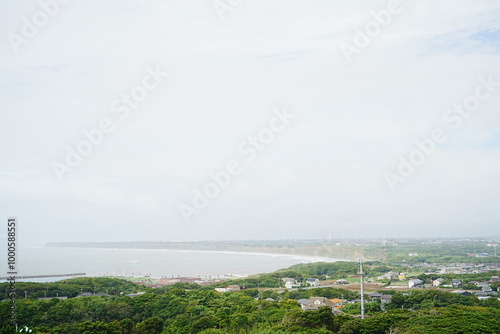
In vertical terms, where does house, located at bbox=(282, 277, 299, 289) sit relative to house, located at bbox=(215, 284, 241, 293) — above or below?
below

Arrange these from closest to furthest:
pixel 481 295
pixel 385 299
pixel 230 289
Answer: pixel 385 299 → pixel 481 295 → pixel 230 289

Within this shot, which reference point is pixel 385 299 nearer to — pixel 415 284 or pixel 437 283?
pixel 415 284

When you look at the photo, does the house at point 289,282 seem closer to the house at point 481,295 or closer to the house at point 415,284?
the house at point 415,284

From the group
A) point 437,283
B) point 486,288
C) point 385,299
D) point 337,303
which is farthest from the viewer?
point 437,283

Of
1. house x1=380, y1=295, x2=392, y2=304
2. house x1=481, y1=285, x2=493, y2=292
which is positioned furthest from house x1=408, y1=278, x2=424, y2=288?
house x1=380, y1=295, x2=392, y2=304

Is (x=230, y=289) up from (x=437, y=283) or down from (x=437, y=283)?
up

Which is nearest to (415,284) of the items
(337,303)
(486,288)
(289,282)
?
(486,288)

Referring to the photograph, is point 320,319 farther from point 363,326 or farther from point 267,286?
point 267,286

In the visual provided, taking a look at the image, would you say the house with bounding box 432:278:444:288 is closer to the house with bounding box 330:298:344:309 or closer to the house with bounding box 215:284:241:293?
the house with bounding box 330:298:344:309

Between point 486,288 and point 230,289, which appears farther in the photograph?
point 486,288

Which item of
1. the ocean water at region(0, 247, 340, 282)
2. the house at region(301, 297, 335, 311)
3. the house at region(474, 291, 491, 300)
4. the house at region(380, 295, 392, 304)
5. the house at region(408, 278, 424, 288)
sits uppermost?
the house at region(301, 297, 335, 311)

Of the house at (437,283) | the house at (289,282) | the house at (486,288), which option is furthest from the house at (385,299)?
the house at (437,283)
